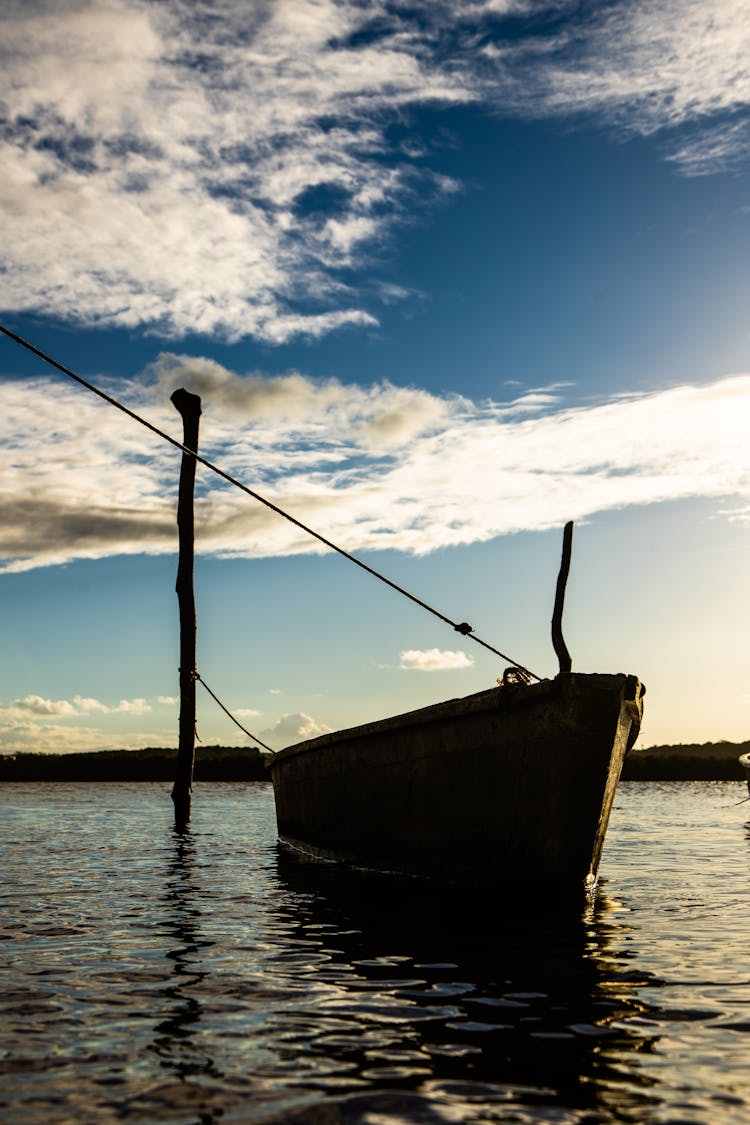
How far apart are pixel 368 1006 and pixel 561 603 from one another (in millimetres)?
5430

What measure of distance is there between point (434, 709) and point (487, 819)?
130 cm

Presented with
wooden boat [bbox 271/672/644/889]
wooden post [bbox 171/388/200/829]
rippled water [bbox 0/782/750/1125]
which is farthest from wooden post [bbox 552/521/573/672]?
wooden post [bbox 171/388/200/829]

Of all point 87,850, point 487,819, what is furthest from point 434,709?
point 87,850

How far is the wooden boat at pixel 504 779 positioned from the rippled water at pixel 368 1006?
48cm

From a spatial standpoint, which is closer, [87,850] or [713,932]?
[713,932]

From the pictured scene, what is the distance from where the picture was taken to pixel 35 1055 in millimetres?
4684

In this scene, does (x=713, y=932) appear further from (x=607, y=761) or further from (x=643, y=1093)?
(x=643, y=1093)

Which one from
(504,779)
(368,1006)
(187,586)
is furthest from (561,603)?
(187,586)

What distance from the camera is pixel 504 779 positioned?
9.47 m

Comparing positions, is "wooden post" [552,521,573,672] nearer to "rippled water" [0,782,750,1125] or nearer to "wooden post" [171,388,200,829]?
"rippled water" [0,782,750,1125]

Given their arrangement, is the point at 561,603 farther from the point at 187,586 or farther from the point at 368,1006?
the point at 187,586

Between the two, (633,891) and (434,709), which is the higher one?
(434,709)

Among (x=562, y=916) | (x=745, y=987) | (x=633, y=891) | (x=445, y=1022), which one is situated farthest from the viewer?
(x=633, y=891)

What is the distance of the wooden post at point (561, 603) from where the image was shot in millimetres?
9703
